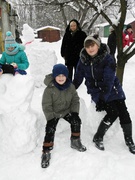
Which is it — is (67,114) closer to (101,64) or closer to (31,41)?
(101,64)

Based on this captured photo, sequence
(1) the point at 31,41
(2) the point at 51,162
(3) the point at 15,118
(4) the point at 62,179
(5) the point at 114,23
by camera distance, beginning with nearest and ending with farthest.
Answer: (4) the point at 62,179
(2) the point at 51,162
(3) the point at 15,118
(5) the point at 114,23
(1) the point at 31,41

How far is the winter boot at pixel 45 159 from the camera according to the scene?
8.55ft

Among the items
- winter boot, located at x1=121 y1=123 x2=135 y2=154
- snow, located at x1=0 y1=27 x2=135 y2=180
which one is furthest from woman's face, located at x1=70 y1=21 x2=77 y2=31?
winter boot, located at x1=121 y1=123 x2=135 y2=154

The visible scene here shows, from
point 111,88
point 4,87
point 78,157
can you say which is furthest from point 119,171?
point 4,87

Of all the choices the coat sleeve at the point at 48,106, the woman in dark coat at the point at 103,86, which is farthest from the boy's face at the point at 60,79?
the woman in dark coat at the point at 103,86

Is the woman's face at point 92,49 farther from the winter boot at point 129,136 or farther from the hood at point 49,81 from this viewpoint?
the winter boot at point 129,136

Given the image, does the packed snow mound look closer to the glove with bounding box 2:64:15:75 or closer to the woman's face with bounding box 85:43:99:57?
the glove with bounding box 2:64:15:75

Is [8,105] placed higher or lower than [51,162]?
higher

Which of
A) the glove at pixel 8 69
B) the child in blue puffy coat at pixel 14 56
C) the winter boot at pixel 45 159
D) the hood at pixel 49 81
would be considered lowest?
the winter boot at pixel 45 159

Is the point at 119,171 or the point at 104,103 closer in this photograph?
the point at 119,171

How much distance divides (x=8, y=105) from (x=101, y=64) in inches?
55.2

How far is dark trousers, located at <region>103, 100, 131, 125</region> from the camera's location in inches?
113

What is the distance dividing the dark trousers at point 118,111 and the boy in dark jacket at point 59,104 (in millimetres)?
426

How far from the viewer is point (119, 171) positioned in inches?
98.0
